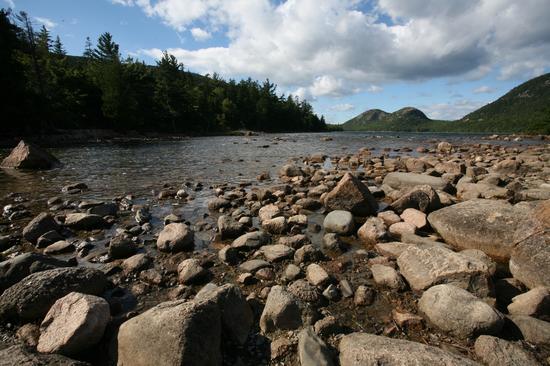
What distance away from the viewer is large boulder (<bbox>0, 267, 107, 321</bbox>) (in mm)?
3936

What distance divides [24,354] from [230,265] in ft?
10.6

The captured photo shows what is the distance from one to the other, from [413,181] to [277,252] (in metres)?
7.57

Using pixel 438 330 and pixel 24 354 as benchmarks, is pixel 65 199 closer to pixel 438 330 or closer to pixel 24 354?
pixel 24 354

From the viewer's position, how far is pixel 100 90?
58375 mm

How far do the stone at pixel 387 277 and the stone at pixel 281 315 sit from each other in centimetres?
174

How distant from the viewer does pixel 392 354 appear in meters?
3.11

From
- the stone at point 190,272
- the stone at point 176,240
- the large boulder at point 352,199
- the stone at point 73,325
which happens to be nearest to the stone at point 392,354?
the stone at point 190,272

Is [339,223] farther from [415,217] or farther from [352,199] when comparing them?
[415,217]

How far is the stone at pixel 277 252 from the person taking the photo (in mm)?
5828

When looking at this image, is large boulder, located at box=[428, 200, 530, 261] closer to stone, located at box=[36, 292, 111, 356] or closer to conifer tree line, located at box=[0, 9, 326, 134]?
stone, located at box=[36, 292, 111, 356]

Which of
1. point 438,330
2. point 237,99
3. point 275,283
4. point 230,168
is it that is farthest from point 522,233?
point 237,99

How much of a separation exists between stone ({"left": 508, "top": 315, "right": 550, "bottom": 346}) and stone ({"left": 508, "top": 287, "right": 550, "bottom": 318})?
0.63 ft

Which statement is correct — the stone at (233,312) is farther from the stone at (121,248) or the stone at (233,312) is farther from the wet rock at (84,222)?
the wet rock at (84,222)

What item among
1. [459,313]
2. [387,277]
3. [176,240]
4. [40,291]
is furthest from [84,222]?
[459,313]
